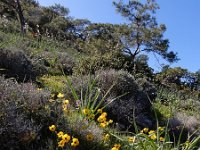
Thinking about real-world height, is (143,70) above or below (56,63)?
above

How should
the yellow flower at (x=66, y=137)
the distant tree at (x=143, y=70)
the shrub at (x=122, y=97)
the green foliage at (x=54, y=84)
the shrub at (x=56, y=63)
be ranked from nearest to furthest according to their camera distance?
1. the yellow flower at (x=66, y=137)
2. the shrub at (x=122, y=97)
3. the green foliage at (x=54, y=84)
4. the shrub at (x=56, y=63)
5. the distant tree at (x=143, y=70)

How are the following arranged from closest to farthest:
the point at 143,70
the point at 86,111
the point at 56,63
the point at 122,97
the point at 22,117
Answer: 1. the point at 22,117
2. the point at 86,111
3. the point at 122,97
4. the point at 56,63
5. the point at 143,70

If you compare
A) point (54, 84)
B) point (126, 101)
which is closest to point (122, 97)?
point (126, 101)

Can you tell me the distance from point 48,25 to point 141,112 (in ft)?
91.2

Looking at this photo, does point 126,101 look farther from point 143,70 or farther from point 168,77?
point 143,70

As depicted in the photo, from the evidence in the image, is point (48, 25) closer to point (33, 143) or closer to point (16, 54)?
point (16, 54)

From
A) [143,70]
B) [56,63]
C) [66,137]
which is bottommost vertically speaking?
[66,137]

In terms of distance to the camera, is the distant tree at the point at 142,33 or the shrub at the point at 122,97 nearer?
the shrub at the point at 122,97

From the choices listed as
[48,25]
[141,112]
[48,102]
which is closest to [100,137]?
[48,102]

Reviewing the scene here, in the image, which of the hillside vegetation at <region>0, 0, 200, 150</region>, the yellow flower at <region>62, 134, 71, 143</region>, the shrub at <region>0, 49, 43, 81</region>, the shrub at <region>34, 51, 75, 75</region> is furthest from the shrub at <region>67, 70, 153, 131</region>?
the yellow flower at <region>62, 134, 71, 143</region>

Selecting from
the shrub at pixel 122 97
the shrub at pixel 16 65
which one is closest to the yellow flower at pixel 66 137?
the shrub at pixel 122 97

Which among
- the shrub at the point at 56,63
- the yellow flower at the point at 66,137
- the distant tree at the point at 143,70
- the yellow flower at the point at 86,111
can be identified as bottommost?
the yellow flower at the point at 66,137

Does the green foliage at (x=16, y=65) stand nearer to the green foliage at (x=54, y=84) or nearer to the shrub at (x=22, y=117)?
the green foliage at (x=54, y=84)

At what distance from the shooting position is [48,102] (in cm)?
484
